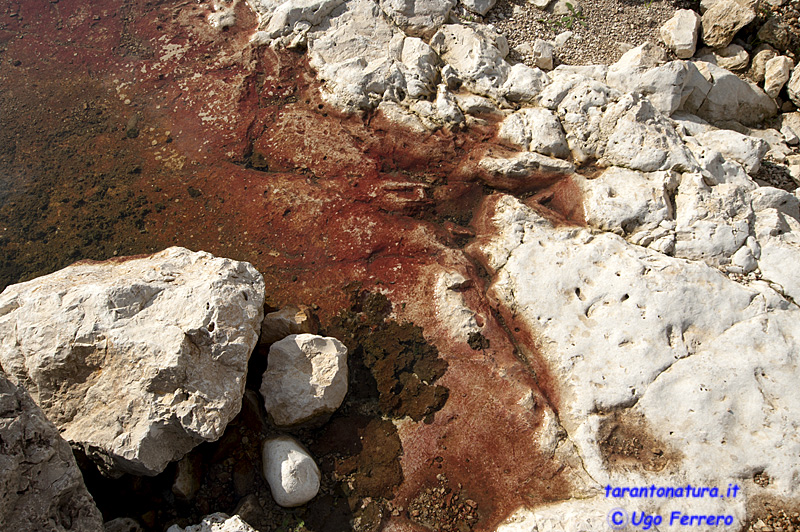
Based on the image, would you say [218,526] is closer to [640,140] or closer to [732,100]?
[640,140]

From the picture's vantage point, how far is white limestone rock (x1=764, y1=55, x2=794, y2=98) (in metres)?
7.53

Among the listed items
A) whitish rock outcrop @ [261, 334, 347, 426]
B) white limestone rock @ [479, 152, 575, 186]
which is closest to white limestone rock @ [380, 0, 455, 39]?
white limestone rock @ [479, 152, 575, 186]

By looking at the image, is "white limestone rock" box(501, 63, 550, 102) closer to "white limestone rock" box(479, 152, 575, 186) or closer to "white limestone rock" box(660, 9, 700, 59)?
"white limestone rock" box(479, 152, 575, 186)

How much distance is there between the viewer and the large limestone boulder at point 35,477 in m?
3.22

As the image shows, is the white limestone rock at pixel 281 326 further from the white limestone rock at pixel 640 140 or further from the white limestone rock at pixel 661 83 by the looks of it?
the white limestone rock at pixel 661 83

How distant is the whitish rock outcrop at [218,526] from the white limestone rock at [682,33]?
8.75m

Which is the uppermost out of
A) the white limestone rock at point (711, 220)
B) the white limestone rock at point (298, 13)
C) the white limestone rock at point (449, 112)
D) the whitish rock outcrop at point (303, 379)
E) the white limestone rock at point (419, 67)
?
the white limestone rock at point (298, 13)

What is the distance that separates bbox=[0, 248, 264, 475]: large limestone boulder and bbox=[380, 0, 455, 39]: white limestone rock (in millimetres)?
4819

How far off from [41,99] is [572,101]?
7.44 metres

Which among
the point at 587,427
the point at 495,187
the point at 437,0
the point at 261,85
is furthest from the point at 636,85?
the point at 261,85

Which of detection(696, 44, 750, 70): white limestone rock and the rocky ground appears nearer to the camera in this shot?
the rocky ground

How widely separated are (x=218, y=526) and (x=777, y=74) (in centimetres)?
939

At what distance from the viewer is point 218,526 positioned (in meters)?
3.96

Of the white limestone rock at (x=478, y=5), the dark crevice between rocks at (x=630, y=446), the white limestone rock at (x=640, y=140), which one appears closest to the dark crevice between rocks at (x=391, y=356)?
the dark crevice between rocks at (x=630, y=446)
